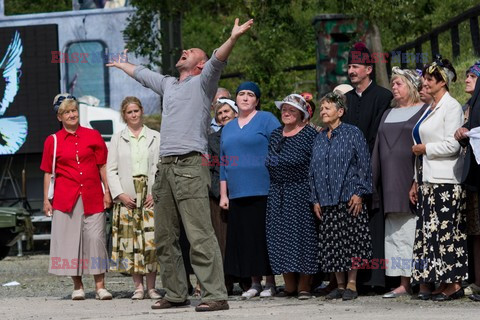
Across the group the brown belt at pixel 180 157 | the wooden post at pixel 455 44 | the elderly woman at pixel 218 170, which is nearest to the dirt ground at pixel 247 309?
the elderly woman at pixel 218 170

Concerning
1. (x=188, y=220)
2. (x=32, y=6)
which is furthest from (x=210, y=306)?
(x=32, y=6)

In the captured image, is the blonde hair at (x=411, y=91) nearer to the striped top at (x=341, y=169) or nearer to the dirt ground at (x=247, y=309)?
the striped top at (x=341, y=169)

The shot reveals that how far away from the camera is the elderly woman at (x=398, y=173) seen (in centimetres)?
1073

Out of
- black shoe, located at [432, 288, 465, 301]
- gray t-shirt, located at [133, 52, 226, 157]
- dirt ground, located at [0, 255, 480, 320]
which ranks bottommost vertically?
dirt ground, located at [0, 255, 480, 320]

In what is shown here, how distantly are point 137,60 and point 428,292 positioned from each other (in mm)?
15220

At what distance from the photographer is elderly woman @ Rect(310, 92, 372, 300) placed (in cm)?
1066

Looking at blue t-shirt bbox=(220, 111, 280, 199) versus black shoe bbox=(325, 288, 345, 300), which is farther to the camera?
blue t-shirt bbox=(220, 111, 280, 199)

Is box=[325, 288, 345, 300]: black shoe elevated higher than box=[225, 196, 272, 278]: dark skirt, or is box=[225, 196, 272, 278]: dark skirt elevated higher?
box=[225, 196, 272, 278]: dark skirt

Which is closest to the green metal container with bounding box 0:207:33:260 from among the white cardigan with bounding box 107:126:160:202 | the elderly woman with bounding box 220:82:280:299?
the white cardigan with bounding box 107:126:160:202

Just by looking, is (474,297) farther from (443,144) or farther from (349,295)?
(443,144)

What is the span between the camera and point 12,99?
76.4 feet

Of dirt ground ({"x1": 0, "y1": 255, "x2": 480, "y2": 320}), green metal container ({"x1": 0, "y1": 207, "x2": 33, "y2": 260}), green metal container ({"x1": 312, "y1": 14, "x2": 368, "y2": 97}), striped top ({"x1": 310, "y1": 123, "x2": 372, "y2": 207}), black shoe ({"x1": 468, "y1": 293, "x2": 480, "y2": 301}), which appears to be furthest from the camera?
green metal container ({"x1": 312, "y1": 14, "x2": 368, "y2": 97})

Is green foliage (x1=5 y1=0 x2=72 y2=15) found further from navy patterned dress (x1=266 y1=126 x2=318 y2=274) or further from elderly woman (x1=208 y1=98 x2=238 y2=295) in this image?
navy patterned dress (x1=266 y1=126 x2=318 y2=274)

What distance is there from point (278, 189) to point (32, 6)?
24.0m
